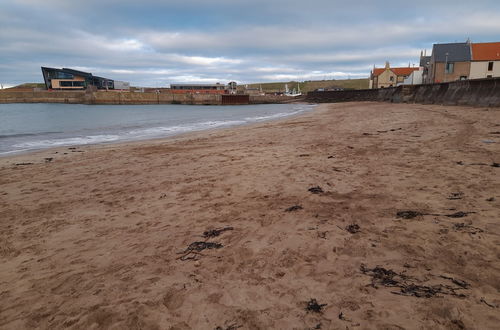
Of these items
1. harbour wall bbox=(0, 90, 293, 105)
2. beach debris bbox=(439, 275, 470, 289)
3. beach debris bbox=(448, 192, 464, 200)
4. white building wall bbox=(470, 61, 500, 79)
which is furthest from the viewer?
harbour wall bbox=(0, 90, 293, 105)

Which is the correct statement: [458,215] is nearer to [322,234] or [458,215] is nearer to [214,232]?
[322,234]

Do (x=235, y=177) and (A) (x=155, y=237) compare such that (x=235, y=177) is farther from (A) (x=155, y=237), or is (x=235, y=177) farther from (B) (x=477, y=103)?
(B) (x=477, y=103)

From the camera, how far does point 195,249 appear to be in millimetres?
3381

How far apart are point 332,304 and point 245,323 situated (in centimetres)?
74

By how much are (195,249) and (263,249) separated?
82cm

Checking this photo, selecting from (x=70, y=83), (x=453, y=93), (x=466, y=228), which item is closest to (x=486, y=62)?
(x=453, y=93)

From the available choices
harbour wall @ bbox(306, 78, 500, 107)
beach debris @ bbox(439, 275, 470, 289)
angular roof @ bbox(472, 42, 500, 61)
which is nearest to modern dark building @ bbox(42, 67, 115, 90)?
harbour wall @ bbox(306, 78, 500, 107)

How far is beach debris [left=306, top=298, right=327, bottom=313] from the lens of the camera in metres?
2.28

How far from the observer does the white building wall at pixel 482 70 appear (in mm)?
50938

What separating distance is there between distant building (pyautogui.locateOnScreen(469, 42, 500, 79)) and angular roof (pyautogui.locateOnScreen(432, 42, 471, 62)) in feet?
4.10

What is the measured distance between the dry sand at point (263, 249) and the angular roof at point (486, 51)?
200 ft

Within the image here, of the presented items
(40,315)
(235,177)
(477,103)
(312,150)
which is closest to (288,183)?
(235,177)

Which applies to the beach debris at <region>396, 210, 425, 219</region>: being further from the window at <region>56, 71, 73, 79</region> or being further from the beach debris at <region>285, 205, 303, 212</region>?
the window at <region>56, 71, 73, 79</region>

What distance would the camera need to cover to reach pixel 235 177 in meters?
6.21
